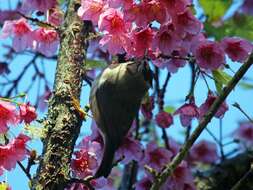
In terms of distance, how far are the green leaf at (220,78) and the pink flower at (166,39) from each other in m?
0.30

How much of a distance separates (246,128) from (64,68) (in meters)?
2.35

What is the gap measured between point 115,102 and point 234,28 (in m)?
1.54

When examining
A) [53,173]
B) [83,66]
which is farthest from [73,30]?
[53,173]

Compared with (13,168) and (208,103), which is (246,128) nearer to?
(208,103)

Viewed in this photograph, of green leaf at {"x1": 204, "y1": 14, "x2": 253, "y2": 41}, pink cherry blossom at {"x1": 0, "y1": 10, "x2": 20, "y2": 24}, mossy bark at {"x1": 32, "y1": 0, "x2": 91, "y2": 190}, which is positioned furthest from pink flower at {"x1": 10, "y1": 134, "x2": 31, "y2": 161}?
pink cherry blossom at {"x1": 0, "y1": 10, "x2": 20, "y2": 24}

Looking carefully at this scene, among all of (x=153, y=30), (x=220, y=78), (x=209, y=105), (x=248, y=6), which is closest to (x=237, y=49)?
(x=220, y=78)

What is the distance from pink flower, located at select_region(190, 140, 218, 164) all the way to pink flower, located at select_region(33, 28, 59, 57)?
5.46 feet

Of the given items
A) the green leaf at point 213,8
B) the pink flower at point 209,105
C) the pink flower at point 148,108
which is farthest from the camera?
the green leaf at point 213,8

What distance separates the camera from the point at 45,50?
2771 mm

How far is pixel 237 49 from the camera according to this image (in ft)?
7.73

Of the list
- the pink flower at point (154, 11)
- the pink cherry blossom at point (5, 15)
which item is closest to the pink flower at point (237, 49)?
the pink flower at point (154, 11)

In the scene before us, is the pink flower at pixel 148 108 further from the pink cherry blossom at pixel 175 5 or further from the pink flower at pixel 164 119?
the pink cherry blossom at pixel 175 5

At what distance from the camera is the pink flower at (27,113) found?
6.92 feet

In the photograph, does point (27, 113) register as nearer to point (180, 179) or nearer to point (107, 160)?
point (107, 160)
